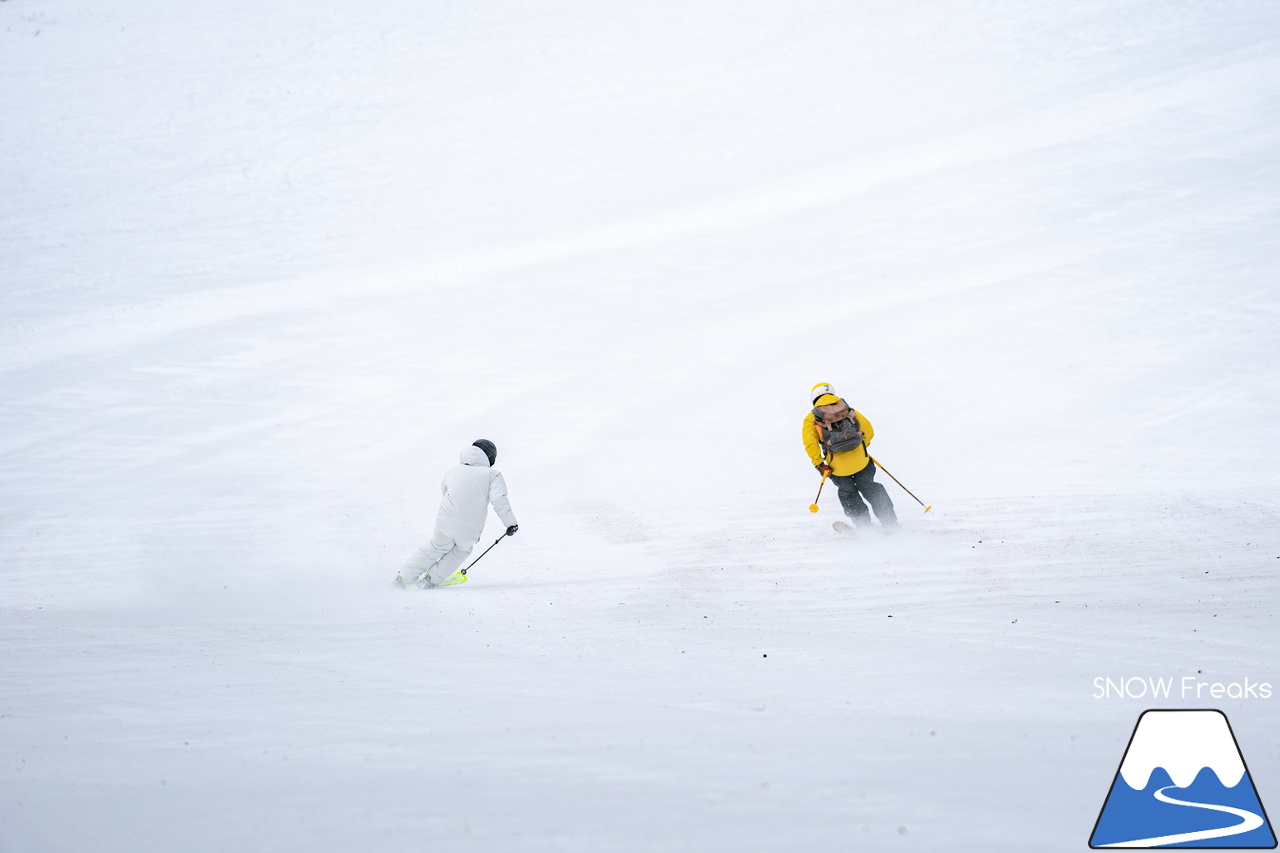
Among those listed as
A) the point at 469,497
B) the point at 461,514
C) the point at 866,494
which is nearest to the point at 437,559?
the point at 461,514

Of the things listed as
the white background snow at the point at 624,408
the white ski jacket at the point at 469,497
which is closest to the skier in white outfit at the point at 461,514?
the white ski jacket at the point at 469,497

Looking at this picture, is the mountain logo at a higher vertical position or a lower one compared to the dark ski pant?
lower

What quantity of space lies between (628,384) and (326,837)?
11069mm

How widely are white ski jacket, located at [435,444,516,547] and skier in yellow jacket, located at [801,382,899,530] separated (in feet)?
8.31

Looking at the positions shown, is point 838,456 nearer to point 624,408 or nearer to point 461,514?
point 461,514

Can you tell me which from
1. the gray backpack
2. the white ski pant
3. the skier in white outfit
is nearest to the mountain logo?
Answer: the gray backpack

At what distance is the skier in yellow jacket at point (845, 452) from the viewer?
24.3ft

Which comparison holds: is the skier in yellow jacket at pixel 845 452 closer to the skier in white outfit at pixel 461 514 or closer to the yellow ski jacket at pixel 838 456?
the yellow ski jacket at pixel 838 456

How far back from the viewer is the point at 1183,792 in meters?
3.18

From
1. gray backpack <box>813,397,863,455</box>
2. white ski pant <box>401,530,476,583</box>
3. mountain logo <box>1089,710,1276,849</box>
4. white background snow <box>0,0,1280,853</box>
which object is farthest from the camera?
gray backpack <box>813,397,863,455</box>

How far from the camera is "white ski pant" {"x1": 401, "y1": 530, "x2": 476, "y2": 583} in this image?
279 inches

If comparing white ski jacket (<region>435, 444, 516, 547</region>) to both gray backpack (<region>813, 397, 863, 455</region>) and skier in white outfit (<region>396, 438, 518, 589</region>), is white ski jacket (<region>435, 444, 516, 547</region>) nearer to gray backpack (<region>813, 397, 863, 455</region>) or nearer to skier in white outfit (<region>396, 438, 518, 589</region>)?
skier in white outfit (<region>396, 438, 518, 589</region>)

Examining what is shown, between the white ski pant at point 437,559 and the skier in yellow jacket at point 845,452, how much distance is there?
291cm

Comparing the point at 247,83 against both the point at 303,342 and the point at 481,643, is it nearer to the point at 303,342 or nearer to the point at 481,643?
the point at 303,342
